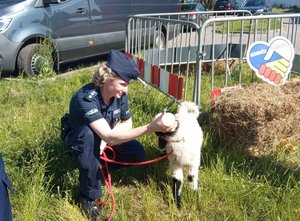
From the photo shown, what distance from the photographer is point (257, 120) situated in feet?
12.2

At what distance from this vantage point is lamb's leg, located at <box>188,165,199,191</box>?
9.80ft

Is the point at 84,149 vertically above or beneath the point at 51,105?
above

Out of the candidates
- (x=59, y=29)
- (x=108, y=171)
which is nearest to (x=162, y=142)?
(x=108, y=171)

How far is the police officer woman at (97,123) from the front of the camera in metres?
2.71

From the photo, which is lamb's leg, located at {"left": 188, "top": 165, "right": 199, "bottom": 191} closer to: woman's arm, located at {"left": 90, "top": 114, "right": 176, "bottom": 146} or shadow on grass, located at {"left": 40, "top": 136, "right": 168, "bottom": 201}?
shadow on grass, located at {"left": 40, "top": 136, "right": 168, "bottom": 201}

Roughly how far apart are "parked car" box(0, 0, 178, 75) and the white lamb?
3998mm

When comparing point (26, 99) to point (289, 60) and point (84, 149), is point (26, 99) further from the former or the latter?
point (289, 60)

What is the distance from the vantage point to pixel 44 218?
2855 mm

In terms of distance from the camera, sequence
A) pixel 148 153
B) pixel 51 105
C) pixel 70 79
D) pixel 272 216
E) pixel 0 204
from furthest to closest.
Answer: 1. pixel 70 79
2. pixel 51 105
3. pixel 148 153
4. pixel 272 216
5. pixel 0 204

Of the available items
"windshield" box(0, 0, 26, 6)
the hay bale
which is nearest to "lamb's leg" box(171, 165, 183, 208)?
the hay bale

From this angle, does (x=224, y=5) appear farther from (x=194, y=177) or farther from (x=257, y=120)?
(x=194, y=177)

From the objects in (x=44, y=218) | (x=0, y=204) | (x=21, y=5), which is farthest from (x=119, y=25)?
(x=0, y=204)

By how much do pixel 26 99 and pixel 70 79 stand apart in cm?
132

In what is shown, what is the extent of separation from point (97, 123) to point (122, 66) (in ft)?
1.44
